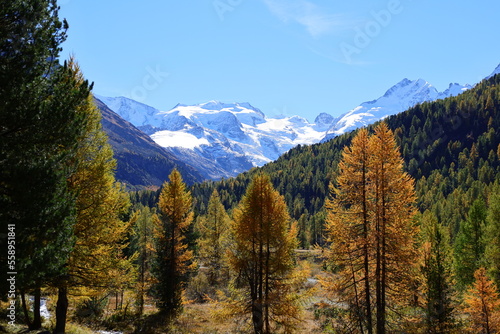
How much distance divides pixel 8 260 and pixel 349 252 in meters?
14.1

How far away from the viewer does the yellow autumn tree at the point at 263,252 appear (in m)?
19.6

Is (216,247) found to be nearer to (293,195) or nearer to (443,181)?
(443,181)

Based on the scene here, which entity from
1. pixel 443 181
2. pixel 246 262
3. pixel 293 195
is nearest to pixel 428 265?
pixel 246 262

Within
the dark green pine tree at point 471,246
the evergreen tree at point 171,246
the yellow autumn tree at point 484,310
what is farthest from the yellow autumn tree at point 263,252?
the dark green pine tree at point 471,246

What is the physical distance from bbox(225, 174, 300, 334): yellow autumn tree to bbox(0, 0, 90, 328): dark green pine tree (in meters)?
11.7

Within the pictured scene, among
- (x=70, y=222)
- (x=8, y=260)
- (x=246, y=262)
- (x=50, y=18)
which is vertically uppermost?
(x=50, y=18)

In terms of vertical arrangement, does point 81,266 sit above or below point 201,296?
above

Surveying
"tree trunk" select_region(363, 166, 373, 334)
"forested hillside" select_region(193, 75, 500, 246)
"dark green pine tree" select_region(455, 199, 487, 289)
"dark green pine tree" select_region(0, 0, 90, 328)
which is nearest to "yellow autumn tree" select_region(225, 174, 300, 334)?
"tree trunk" select_region(363, 166, 373, 334)

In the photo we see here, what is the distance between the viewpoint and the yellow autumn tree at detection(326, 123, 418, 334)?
1603 centimetres

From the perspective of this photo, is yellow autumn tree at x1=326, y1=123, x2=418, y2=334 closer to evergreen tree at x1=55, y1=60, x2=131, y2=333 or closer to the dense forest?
the dense forest

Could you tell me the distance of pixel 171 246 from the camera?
27.3m

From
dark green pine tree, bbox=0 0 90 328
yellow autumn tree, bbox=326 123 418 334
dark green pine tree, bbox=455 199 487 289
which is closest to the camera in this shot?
dark green pine tree, bbox=0 0 90 328

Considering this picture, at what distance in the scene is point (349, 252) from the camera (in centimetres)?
1664

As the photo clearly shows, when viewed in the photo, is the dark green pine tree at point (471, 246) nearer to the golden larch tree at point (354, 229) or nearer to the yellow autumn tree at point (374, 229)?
the yellow autumn tree at point (374, 229)
